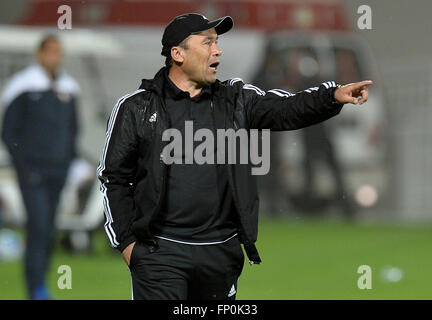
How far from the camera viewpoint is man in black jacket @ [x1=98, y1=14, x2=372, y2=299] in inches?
234

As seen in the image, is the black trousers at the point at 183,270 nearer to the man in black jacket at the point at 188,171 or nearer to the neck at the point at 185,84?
the man in black jacket at the point at 188,171

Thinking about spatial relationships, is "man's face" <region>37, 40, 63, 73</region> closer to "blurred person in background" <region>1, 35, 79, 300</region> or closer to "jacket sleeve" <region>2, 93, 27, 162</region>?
"blurred person in background" <region>1, 35, 79, 300</region>

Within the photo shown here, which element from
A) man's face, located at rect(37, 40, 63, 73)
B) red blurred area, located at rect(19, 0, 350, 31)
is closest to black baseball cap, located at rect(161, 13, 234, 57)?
man's face, located at rect(37, 40, 63, 73)

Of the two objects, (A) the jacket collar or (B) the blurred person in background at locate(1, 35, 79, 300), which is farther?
(B) the blurred person in background at locate(1, 35, 79, 300)

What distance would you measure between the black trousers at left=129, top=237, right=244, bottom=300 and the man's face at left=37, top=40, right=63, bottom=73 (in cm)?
436

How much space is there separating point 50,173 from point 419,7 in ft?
31.3

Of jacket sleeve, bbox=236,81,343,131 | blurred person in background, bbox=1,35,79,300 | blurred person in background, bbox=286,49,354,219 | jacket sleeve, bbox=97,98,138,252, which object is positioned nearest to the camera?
jacket sleeve, bbox=236,81,343,131

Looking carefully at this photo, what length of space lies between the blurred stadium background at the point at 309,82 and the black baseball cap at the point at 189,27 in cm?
795

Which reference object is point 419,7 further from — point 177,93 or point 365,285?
point 177,93

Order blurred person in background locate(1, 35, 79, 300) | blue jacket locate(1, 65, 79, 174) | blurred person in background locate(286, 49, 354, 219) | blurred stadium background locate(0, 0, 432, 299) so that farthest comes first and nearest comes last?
blurred person in background locate(286, 49, 354, 219) < blurred stadium background locate(0, 0, 432, 299) < blue jacket locate(1, 65, 79, 174) < blurred person in background locate(1, 35, 79, 300)

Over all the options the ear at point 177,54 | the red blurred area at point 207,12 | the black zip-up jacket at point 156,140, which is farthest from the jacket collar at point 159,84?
the red blurred area at point 207,12

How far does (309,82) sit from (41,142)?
291 inches

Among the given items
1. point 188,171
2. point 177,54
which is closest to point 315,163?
point 177,54

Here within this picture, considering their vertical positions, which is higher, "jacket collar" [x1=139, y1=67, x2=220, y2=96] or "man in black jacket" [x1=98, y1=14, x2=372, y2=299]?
"jacket collar" [x1=139, y1=67, x2=220, y2=96]
